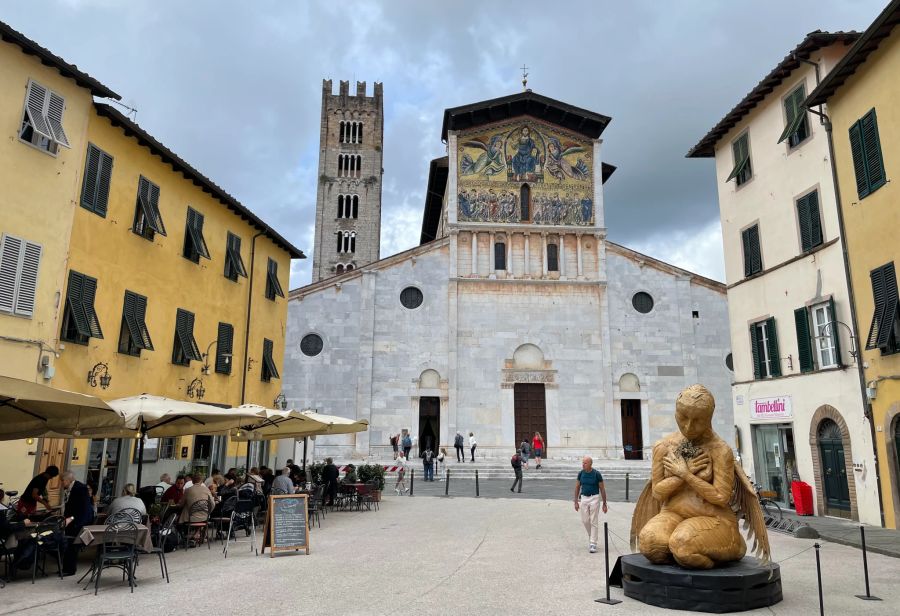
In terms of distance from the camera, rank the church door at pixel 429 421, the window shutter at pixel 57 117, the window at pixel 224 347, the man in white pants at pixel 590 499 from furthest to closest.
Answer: the church door at pixel 429 421
the window at pixel 224 347
the window shutter at pixel 57 117
the man in white pants at pixel 590 499

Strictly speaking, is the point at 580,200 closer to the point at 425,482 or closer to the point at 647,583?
the point at 425,482

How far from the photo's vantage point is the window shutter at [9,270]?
1262 cm

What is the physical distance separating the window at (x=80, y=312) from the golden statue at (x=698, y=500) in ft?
40.6

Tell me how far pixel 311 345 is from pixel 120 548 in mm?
24493

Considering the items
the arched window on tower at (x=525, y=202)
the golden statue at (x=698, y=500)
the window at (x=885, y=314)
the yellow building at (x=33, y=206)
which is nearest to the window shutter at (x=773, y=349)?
the window at (x=885, y=314)

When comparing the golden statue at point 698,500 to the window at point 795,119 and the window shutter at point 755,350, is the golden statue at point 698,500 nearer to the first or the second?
the window shutter at point 755,350

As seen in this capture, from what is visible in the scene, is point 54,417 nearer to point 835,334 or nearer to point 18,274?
point 18,274

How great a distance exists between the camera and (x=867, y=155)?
14.6m

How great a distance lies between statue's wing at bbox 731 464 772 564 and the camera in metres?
7.84

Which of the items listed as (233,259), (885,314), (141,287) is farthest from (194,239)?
(885,314)

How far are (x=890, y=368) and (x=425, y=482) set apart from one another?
1732cm

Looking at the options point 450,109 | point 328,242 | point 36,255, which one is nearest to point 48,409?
point 36,255

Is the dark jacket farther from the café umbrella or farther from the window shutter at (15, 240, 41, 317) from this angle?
the window shutter at (15, 240, 41, 317)

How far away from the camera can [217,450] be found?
2106cm
